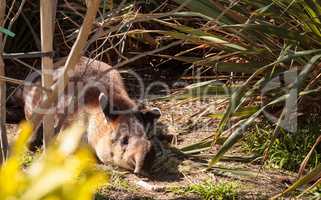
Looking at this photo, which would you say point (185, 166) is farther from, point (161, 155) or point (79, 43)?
point (79, 43)

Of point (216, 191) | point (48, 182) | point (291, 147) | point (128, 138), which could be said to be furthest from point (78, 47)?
point (128, 138)

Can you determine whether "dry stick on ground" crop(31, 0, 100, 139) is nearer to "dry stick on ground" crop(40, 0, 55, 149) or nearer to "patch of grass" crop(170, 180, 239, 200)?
"dry stick on ground" crop(40, 0, 55, 149)

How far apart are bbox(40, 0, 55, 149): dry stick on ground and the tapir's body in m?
2.32

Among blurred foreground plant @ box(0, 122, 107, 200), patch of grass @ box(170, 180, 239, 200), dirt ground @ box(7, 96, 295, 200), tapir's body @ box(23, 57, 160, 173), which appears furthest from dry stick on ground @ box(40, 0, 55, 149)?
tapir's body @ box(23, 57, 160, 173)

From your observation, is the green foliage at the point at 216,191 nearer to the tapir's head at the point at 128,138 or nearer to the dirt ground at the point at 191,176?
the dirt ground at the point at 191,176

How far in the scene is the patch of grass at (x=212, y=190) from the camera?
4672 millimetres

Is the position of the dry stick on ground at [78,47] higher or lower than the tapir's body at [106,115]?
higher

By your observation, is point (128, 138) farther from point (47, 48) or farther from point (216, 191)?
point (47, 48)

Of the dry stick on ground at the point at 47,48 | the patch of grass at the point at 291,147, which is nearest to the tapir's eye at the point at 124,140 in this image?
the patch of grass at the point at 291,147

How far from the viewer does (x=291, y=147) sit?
5.25m

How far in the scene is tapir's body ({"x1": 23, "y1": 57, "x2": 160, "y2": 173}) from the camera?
5.66 meters

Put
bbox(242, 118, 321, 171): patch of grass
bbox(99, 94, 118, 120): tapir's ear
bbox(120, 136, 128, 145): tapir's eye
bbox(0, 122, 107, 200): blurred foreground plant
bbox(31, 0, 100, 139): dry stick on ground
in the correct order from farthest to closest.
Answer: bbox(99, 94, 118, 120): tapir's ear, bbox(120, 136, 128, 145): tapir's eye, bbox(242, 118, 321, 171): patch of grass, bbox(31, 0, 100, 139): dry stick on ground, bbox(0, 122, 107, 200): blurred foreground plant

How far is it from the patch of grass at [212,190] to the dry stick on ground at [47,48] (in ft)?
6.08

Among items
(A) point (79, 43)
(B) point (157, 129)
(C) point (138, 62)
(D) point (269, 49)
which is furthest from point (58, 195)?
(C) point (138, 62)
